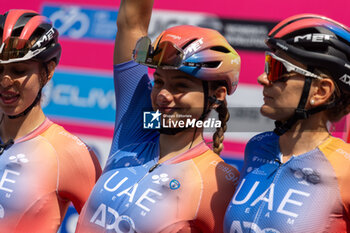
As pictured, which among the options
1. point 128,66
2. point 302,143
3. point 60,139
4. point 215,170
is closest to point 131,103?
point 128,66

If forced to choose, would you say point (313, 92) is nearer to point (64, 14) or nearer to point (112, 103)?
point (112, 103)

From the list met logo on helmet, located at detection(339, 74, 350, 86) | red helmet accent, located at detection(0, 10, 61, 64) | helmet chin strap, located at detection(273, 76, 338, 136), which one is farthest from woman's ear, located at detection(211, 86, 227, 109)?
red helmet accent, located at detection(0, 10, 61, 64)

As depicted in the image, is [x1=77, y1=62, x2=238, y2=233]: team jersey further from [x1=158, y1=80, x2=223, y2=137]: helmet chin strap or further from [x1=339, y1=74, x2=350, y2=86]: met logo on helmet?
[x1=339, y1=74, x2=350, y2=86]: met logo on helmet

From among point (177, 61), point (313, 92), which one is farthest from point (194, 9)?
point (313, 92)

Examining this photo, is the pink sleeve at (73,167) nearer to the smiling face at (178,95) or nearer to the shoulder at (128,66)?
the shoulder at (128,66)

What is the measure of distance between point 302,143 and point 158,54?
870 millimetres

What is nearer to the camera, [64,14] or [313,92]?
[313,92]

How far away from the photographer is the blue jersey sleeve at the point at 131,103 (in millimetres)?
3203

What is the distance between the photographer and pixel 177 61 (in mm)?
2867

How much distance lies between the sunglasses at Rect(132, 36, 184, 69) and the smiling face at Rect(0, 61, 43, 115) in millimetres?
727

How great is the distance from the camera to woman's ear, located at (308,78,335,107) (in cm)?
257

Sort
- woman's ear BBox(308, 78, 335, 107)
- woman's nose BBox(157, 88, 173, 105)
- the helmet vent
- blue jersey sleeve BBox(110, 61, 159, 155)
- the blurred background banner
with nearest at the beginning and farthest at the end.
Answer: woman's ear BBox(308, 78, 335, 107)
woman's nose BBox(157, 88, 173, 105)
the helmet vent
blue jersey sleeve BBox(110, 61, 159, 155)
the blurred background banner

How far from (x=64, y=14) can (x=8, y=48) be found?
2473 millimetres

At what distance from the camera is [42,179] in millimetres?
3281
